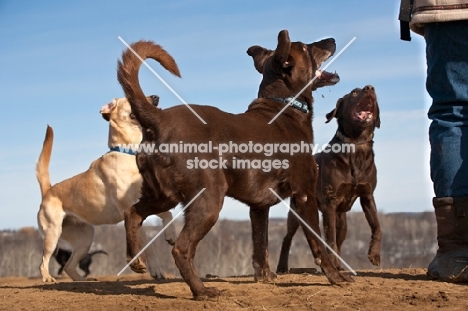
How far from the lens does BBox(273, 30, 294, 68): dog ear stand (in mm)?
6906

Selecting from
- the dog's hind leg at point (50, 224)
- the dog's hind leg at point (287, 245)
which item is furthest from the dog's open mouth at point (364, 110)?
the dog's hind leg at point (50, 224)

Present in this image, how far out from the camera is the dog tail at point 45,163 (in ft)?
37.3

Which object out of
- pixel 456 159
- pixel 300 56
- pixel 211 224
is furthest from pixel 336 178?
pixel 211 224

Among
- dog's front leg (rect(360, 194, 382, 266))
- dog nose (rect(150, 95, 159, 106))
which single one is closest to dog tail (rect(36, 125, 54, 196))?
dog nose (rect(150, 95, 159, 106))

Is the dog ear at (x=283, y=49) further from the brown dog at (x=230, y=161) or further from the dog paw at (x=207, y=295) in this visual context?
the dog paw at (x=207, y=295)

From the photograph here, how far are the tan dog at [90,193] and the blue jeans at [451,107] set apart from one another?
4.74m

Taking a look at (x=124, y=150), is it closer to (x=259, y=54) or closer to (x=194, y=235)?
→ (x=259, y=54)

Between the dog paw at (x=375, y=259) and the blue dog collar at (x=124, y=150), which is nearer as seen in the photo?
the dog paw at (x=375, y=259)

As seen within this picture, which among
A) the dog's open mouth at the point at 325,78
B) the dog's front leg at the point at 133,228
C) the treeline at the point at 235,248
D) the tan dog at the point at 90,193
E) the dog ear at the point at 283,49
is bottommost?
the treeline at the point at 235,248

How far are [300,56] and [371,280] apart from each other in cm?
213

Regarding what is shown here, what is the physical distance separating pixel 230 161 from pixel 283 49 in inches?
59.6

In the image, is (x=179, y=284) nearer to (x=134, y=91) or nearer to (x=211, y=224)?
(x=211, y=224)

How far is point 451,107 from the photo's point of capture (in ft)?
20.1

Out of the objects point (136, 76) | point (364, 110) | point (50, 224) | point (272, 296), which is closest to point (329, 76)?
point (364, 110)
